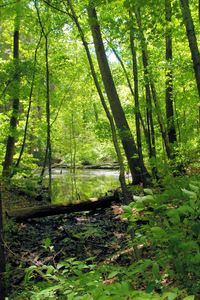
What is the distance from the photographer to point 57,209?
867cm

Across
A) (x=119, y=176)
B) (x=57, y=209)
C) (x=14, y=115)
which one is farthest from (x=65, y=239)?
(x=14, y=115)

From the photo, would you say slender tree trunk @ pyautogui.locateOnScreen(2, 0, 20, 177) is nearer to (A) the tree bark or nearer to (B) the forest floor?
(A) the tree bark

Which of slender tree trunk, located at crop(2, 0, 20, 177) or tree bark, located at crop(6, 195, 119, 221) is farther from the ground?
Result: slender tree trunk, located at crop(2, 0, 20, 177)

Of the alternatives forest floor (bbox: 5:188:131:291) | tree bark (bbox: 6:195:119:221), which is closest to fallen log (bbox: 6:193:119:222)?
tree bark (bbox: 6:195:119:221)

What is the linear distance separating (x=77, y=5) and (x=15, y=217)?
5.02 m

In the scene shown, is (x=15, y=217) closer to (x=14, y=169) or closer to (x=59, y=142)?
(x=14, y=169)

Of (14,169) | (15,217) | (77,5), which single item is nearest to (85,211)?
(15,217)

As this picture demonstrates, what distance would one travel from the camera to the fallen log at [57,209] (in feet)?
27.2

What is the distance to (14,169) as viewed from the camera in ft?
35.8

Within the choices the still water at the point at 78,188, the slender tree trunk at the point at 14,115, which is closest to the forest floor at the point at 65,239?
the still water at the point at 78,188

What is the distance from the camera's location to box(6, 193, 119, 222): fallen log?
326 inches

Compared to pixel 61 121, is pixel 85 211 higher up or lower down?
lower down

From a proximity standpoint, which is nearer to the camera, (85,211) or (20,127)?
(85,211)

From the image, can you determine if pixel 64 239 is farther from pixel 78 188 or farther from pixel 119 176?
pixel 78 188
